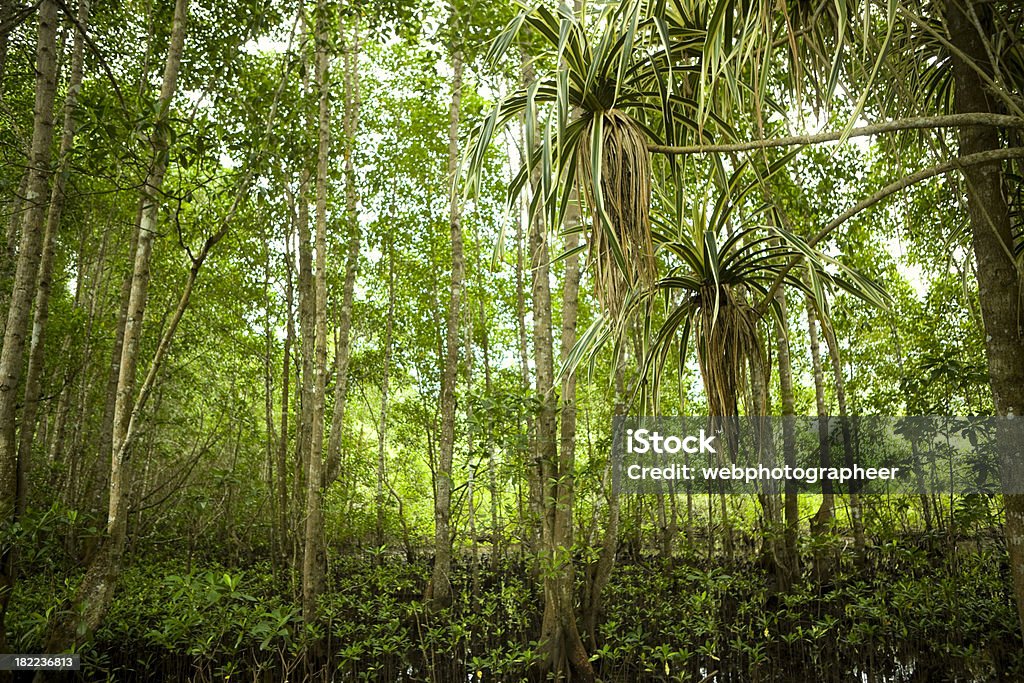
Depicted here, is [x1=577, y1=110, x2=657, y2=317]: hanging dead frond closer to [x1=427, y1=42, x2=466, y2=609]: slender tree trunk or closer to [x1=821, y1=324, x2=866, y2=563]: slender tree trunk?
[x1=427, y1=42, x2=466, y2=609]: slender tree trunk

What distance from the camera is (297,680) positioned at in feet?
13.0

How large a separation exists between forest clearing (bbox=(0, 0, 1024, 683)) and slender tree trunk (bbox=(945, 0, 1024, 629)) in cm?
1

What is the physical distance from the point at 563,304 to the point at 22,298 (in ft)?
8.36

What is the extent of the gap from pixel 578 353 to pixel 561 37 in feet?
3.59

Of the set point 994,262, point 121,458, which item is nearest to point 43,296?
point 121,458

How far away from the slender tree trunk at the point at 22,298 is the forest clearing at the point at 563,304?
1cm

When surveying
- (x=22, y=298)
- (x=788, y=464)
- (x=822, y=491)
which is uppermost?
(x=22, y=298)

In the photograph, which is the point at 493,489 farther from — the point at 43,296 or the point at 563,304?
the point at 43,296

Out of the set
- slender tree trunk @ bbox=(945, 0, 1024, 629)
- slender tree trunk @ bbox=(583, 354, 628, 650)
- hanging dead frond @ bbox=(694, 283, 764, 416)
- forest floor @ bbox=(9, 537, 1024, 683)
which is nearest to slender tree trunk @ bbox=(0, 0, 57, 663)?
forest floor @ bbox=(9, 537, 1024, 683)

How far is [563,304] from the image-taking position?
3988mm

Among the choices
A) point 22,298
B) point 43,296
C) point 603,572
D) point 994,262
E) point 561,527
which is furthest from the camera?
point 603,572

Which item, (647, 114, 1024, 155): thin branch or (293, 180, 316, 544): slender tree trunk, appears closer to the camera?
(647, 114, 1024, 155): thin branch

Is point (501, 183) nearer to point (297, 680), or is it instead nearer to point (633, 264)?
point (297, 680)

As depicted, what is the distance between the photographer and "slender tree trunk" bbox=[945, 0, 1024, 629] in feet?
7.06
